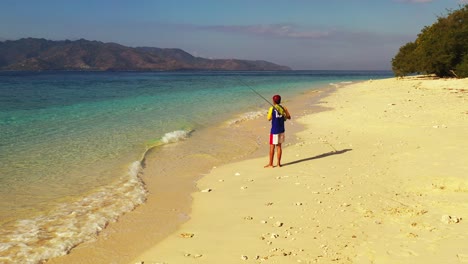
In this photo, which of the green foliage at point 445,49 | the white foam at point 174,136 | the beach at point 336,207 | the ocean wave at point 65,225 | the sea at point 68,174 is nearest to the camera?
the beach at point 336,207

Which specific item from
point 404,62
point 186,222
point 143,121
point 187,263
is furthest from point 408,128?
point 404,62

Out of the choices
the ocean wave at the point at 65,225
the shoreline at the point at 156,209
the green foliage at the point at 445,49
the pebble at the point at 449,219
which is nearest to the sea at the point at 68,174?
the ocean wave at the point at 65,225

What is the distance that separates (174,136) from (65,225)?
847 centimetres

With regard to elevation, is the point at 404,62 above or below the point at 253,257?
above

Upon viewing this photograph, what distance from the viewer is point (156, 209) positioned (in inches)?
275

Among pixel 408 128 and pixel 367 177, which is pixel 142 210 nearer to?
pixel 367 177

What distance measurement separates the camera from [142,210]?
6.94m

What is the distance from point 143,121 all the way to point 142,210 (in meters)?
12.7

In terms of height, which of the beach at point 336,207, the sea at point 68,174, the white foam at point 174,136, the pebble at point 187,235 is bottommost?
the sea at point 68,174

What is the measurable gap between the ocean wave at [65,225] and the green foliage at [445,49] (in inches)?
1289

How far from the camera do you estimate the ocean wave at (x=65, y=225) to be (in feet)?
17.1

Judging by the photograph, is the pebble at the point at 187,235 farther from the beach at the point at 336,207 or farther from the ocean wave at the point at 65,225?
the ocean wave at the point at 65,225

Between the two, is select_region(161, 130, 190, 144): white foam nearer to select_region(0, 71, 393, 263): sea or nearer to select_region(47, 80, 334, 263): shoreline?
select_region(0, 71, 393, 263): sea

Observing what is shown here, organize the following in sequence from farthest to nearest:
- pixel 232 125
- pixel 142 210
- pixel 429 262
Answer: pixel 232 125, pixel 142 210, pixel 429 262
